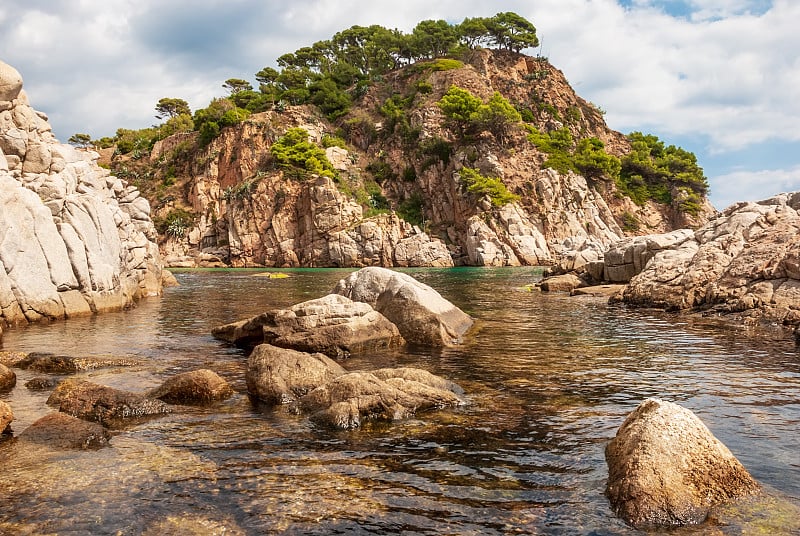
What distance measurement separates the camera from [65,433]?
809 centimetres

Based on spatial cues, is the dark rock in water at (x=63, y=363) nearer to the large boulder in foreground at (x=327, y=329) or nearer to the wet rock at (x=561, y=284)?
the large boulder in foreground at (x=327, y=329)

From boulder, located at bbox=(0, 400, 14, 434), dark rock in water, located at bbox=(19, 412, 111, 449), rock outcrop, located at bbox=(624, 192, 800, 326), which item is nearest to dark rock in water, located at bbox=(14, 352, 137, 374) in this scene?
boulder, located at bbox=(0, 400, 14, 434)

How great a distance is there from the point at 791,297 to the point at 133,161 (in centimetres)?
11854

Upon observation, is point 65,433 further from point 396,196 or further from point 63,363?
point 396,196

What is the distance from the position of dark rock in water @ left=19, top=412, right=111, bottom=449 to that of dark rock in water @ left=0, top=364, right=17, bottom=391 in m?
3.56

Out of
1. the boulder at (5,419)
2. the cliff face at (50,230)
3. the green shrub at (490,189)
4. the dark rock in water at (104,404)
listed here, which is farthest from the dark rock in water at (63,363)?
the green shrub at (490,189)

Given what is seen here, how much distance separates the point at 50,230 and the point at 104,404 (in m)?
15.7

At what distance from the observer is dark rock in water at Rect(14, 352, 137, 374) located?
12.8 metres

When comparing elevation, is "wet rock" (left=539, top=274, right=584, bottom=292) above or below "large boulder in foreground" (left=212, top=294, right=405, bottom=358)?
above

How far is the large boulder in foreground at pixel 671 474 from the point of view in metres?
5.70

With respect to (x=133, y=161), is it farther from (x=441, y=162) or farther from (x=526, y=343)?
(x=526, y=343)

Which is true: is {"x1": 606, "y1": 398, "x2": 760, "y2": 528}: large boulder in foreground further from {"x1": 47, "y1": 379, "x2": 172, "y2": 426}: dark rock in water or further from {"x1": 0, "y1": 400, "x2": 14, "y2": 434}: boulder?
{"x1": 0, "y1": 400, "x2": 14, "y2": 434}: boulder

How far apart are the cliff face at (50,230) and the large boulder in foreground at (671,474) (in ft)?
68.6

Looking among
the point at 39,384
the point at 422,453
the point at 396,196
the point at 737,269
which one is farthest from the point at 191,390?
the point at 396,196
